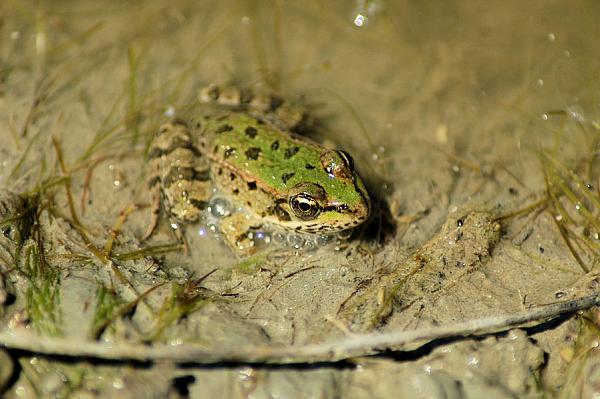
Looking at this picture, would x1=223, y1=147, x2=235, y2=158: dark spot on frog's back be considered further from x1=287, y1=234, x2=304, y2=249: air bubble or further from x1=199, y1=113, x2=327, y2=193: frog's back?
x1=287, y1=234, x2=304, y2=249: air bubble

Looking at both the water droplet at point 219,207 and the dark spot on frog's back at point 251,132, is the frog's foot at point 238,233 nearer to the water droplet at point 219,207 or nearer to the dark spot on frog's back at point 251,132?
the water droplet at point 219,207

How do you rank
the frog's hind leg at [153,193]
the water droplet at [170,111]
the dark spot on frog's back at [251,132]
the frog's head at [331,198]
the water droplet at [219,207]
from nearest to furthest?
the frog's head at [331,198]
the frog's hind leg at [153,193]
the dark spot on frog's back at [251,132]
the water droplet at [219,207]
the water droplet at [170,111]

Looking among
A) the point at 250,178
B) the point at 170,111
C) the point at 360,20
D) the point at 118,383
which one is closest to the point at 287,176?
the point at 250,178

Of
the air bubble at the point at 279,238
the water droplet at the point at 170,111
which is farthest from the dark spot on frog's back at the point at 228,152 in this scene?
the water droplet at the point at 170,111

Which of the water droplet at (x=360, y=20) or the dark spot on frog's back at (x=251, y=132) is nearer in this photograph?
the dark spot on frog's back at (x=251, y=132)

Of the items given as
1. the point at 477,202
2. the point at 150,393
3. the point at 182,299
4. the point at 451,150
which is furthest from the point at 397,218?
the point at 150,393

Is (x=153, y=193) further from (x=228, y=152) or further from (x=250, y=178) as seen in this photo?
(x=250, y=178)

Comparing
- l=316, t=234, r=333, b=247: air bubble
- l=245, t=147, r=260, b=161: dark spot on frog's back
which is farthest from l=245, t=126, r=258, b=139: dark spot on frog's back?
l=316, t=234, r=333, b=247: air bubble
